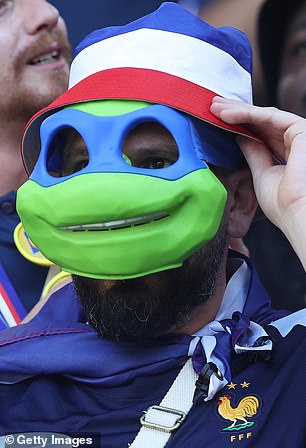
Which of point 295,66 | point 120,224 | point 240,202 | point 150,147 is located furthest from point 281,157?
point 295,66

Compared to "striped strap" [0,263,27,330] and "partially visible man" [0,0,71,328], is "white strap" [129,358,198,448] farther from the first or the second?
"partially visible man" [0,0,71,328]

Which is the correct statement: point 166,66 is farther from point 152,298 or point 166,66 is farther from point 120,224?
point 152,298

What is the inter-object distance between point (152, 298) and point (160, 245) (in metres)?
0.16

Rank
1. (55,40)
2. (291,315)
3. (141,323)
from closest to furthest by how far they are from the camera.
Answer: (141,323), (291,315), (55,40)

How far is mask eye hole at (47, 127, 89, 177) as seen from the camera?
1.92 meters

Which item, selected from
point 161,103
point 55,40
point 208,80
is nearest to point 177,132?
point 161,103

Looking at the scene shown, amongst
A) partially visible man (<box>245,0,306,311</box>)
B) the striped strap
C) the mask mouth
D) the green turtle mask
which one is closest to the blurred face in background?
the striped strap

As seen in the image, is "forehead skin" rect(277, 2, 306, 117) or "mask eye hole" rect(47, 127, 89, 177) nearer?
"mask eye hole" rect(47, 127, 89, 177)

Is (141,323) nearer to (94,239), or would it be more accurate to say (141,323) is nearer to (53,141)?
(94,239)

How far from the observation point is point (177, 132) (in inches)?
68.9

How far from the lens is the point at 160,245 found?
5.57ft

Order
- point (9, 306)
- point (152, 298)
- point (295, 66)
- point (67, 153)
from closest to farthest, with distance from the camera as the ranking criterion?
point (152, 298) → point (67, 153) → point (9, 306) → point (295, 66)

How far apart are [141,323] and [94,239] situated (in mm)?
230

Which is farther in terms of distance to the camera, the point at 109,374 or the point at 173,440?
the point at 109,374
